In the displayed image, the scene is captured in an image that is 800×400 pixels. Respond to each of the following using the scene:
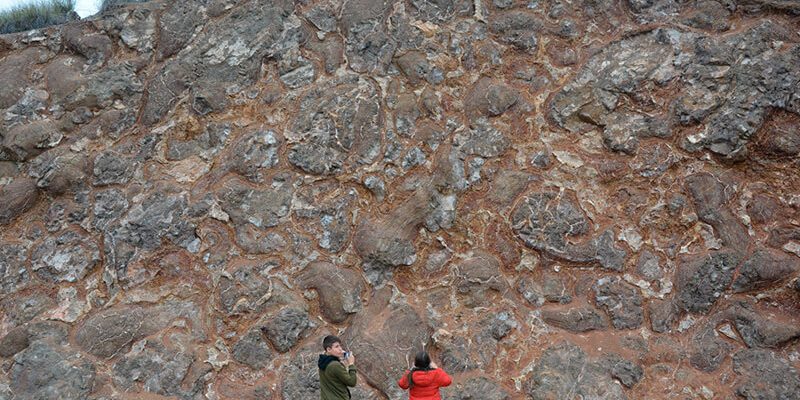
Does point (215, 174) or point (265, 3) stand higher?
point (265, 3)

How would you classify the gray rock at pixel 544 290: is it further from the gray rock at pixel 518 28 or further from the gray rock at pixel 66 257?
the gray rock at pixel 66 257

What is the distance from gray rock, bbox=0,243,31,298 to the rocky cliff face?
2 centimetres

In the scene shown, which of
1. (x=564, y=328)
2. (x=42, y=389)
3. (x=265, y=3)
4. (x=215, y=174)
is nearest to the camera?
(x=42, y=389)

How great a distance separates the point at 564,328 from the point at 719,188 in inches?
85.7

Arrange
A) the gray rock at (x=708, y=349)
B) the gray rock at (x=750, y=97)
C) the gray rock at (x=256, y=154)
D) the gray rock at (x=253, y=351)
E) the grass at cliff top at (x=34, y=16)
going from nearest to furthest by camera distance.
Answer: the gray rock at (x=708, y=349) < the gray rock at (x=253, y=351) < the gray rock at (x=750, y=97) < the gray rock at (x=256, y=154) < the grass at cliff top at (x=34, y=16)

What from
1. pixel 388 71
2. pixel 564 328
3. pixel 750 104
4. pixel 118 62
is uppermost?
pixel 118 62

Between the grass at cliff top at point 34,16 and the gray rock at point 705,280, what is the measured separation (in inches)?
307

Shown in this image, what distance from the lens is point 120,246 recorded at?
7688mm

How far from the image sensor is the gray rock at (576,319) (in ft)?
24.2

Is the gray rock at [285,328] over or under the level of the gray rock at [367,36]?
under

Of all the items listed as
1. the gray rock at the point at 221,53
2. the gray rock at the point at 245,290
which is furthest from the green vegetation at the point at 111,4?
the gray rock at the point at 245,290

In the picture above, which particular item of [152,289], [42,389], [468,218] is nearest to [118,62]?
[152,289]

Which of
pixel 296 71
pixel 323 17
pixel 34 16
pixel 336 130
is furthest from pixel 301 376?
pixel 34 16

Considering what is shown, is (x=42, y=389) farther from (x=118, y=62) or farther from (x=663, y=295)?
(x=663, y=295)
